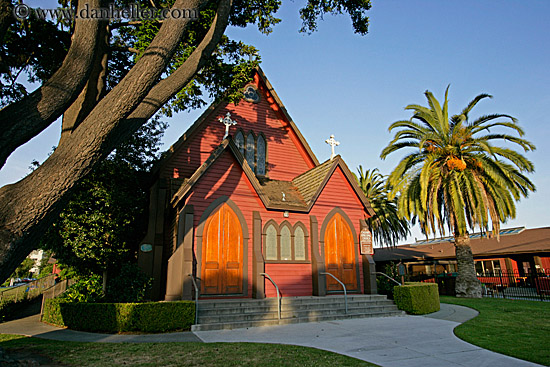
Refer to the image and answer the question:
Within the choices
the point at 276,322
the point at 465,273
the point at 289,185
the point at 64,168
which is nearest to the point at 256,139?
the point at 289,185

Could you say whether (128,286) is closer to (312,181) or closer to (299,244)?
(299,244)

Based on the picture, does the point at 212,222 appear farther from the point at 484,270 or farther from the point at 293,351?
the point at 484,270

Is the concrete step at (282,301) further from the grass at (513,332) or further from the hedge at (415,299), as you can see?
the grass at (513,332)

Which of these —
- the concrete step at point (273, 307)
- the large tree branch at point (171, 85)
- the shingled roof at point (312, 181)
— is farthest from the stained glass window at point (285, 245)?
the large tree branch at point (171, 85)

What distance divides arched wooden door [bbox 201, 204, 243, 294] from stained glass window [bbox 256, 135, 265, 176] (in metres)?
5.16

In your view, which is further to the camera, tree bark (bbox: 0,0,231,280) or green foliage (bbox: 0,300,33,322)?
green foliage (bbox: 0,300,33,322)

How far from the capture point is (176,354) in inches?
291

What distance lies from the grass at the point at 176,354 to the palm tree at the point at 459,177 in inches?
656

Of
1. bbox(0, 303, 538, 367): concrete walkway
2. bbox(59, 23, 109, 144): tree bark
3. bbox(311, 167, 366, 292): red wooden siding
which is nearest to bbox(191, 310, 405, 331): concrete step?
bbox(0, 303, 538, 367): concrete walkway

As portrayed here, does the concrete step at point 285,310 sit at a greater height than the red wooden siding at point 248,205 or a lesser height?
lesser

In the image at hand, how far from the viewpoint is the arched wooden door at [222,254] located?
535 inches

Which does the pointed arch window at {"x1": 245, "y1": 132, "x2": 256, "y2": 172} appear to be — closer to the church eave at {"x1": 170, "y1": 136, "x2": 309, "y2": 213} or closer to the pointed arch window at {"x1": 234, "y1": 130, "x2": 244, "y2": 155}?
the pointed arch window at {"x1": 234, "y1": 130, "x2": 244, "y2": 155}

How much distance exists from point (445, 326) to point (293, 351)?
585cm

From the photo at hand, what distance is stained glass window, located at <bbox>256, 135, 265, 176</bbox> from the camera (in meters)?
19.3
